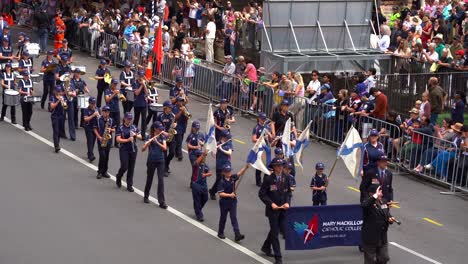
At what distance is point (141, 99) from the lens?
24562 mm

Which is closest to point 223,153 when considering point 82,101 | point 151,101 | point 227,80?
point 151,101

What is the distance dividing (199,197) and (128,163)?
213cm

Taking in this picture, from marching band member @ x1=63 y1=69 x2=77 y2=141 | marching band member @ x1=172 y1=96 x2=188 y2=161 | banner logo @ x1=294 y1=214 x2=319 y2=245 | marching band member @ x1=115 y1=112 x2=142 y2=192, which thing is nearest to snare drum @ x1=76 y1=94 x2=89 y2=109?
marching band member @ x1=63 y1=69 x2=77 y2=141

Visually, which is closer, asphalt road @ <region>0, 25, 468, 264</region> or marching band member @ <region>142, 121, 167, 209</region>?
asphalt road @ <region>0, 25, 468, 264</region>

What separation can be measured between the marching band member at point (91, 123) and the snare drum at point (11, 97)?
312cm

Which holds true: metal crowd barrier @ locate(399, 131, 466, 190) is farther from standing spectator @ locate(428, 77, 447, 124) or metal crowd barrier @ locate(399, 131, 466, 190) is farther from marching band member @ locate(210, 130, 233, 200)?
marching band member @ locate(210, 130, 233, 200)

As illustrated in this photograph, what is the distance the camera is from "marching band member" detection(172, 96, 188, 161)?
73.5 feet

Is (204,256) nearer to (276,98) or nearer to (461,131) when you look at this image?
(461,131)

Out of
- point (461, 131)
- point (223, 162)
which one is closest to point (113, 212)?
point (223, 162)

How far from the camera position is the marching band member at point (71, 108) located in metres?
24.2

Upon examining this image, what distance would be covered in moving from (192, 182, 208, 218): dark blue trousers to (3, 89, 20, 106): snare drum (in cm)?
758

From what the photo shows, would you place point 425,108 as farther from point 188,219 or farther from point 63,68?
point 63,68

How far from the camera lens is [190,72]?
29531 mm

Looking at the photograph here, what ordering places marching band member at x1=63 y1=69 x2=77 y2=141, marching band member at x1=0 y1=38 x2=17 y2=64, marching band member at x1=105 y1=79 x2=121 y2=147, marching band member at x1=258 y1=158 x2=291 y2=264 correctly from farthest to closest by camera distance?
marching band member at x1=0 y1=38 x2=17 y2=64 < marching band member at x1=63 y1=69 x2=77 y2=141 < marching band member at x1=105 y1=79 x2=121 y2=147 < marching band member at x1=258 y1=158 x2=291 y2=264
